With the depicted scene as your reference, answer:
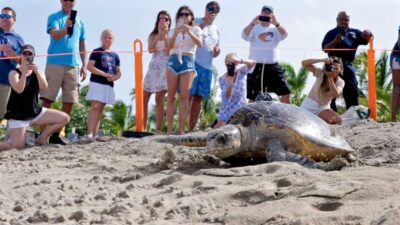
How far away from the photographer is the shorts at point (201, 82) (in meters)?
6.73

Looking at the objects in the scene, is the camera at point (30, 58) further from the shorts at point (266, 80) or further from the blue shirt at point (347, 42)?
the blue shirt at point (347, 42)

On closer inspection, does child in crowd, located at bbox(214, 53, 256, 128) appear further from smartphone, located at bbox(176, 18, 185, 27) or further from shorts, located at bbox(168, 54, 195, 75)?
smartphone, located at bbox(176, 18, 185, 27)

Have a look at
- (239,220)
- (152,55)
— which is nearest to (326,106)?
(152,55)

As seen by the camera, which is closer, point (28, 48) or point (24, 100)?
point (28, 48)

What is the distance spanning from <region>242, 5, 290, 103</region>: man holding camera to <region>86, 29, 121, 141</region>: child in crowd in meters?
1.38

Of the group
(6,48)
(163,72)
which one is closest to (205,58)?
(163,72)

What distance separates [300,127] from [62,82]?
9.33ft

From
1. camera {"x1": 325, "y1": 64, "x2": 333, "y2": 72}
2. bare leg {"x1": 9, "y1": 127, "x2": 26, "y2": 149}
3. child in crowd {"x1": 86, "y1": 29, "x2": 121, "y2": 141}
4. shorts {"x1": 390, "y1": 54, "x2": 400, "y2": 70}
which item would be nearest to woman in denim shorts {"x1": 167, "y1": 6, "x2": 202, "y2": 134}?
child in crowd {"x1": 86, "y1": 29, "x2": 121, "y2": 141}

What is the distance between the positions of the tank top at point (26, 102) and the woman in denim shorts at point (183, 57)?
4.01 ft

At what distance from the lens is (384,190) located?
303 centimetres

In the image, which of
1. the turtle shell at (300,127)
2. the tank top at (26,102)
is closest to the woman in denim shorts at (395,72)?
the turtle shell at (300,127)

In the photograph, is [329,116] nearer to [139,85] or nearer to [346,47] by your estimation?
[346,47]

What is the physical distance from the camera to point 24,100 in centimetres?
594

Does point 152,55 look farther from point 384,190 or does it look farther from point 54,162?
point 384,190
